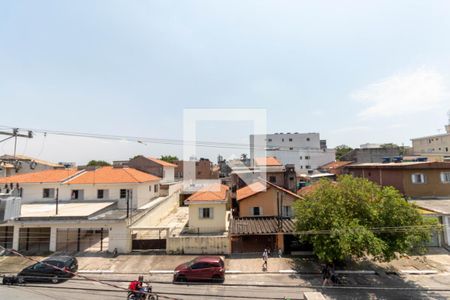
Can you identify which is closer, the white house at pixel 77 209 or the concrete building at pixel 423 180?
the white house at pixel 77 209

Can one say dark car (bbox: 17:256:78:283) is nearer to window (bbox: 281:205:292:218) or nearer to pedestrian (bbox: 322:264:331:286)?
pedestrian (bbox: 322:264:331:286)

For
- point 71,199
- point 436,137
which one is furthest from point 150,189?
point 436,137

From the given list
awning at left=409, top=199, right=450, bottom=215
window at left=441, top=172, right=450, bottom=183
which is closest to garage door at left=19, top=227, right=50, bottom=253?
awning at left=409, top=199, right=450, bottom=215

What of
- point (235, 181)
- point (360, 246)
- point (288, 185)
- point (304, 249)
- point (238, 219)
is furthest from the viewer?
point (235, 181)

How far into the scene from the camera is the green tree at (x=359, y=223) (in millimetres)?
15609

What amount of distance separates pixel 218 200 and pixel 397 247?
1429 cm

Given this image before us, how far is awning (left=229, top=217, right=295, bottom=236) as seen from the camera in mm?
21672

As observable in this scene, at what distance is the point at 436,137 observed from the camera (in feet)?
197

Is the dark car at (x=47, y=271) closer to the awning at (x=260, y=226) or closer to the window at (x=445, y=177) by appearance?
the awning at (x=260, y=226)

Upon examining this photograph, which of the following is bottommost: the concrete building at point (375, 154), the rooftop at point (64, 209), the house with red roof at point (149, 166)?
the rooftop at point (64, 209)

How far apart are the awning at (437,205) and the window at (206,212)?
17573 millimetres

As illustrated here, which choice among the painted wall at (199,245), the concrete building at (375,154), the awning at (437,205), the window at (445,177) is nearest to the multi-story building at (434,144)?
the concrete building at (375,154)

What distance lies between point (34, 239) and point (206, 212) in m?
16.9

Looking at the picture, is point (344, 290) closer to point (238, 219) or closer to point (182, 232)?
point (238, 219)
